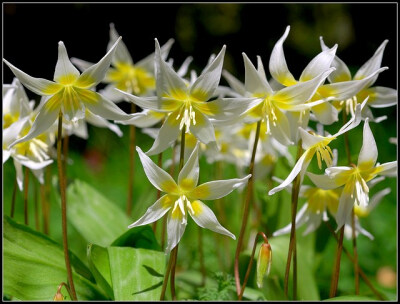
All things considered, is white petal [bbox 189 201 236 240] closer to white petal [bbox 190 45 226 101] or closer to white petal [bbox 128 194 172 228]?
white petal [bbox 128 194 172 228]

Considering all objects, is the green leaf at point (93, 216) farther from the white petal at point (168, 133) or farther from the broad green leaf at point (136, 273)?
the white petal at point (168, 133)

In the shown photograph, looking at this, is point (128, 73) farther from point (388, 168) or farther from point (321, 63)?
point (388, 168)

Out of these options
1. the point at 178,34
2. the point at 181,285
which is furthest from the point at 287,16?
the point at 181,285

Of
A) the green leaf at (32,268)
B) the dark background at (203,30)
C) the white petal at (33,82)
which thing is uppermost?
the dark background at (203,30)

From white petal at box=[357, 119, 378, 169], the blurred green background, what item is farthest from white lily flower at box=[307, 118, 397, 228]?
the blurred green background

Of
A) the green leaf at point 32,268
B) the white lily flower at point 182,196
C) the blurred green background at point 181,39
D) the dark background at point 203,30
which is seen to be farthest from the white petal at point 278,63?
the dark background at point 203,30

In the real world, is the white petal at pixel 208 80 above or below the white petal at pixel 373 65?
below
